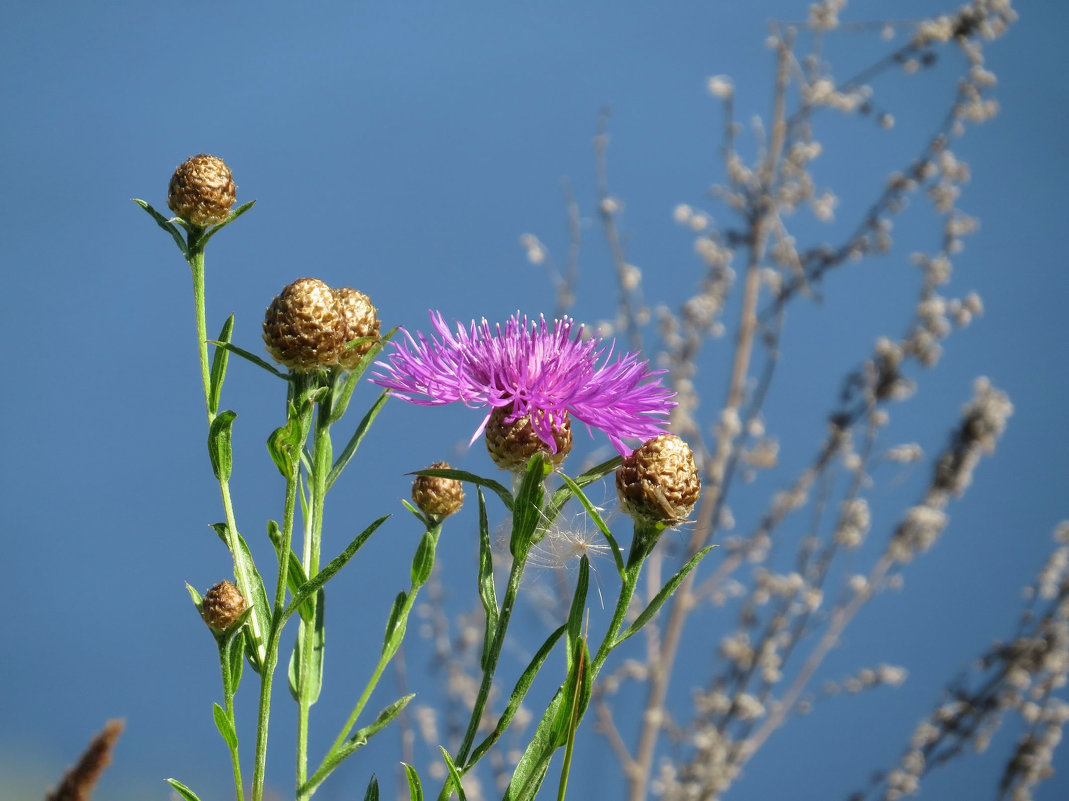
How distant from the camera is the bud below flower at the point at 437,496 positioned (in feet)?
2.07

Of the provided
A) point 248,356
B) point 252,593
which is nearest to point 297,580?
point 252,593

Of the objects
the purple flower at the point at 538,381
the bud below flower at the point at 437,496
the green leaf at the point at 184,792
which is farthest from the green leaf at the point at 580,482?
the green leaf at the point at 184,792

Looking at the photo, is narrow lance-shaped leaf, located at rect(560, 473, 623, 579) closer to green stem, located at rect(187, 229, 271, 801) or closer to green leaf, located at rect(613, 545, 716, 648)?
green leaf, located at rect(613, 545, 716, 648)

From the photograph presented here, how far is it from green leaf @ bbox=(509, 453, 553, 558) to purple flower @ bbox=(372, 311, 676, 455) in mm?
35

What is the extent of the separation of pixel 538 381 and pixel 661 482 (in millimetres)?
88

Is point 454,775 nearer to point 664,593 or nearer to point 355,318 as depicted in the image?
point 664,593

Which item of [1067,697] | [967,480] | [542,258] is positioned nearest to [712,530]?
[967,480]

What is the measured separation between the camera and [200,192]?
604 mm

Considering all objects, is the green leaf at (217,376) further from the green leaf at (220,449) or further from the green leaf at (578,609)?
the green leaf at (578,609)

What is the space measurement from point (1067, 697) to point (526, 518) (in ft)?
7.58

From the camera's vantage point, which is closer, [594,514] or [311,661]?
[594,514]

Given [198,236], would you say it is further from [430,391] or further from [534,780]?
[534,780]

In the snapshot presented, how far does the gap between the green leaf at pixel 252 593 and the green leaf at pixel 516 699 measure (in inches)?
5.3

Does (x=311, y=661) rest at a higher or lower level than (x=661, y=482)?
lower
